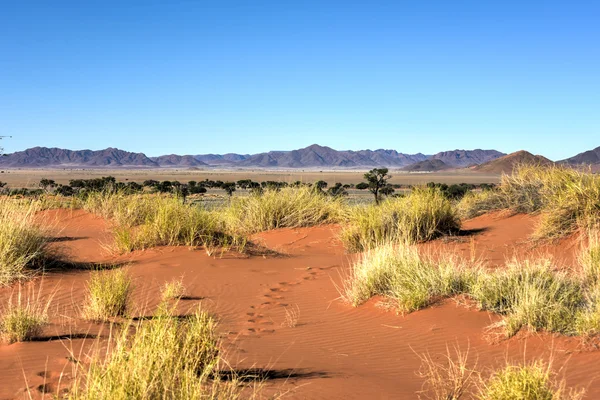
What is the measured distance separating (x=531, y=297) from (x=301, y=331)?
2694 millimetres

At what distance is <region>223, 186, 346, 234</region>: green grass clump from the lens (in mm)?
17844

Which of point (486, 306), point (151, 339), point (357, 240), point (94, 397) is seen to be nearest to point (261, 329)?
point (486, 306)

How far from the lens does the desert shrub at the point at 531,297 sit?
6734 millimetres

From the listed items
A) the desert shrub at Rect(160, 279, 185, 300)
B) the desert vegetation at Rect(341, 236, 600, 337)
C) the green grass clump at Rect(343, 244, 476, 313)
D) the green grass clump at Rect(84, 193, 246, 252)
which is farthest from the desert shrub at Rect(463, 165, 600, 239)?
the desert shrub at Rect(160, 279, 185, 300)

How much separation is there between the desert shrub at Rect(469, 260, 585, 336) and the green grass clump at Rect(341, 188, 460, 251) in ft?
19.2

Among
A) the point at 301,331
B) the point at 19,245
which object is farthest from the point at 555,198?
the point at 19,245

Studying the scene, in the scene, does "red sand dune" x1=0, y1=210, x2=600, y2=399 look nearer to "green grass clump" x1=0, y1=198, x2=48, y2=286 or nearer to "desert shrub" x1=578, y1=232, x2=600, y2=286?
"green grass clump" x1=0, y1=198, x2=48, y2=286

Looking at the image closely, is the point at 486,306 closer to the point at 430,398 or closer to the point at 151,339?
the point at 430,398

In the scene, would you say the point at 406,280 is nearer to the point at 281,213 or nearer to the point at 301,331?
the point at 301,331

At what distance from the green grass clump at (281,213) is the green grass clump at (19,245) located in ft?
22.8

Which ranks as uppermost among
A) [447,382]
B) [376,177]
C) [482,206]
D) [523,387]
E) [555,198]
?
[555,198]

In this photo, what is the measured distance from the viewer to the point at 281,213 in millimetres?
17969

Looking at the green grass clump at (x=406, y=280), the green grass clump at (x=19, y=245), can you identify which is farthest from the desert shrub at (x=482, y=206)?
the green grass clump at (x=19, y=245)

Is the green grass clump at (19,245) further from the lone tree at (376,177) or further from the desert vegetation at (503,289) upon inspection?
the lone tree at (376,177)
